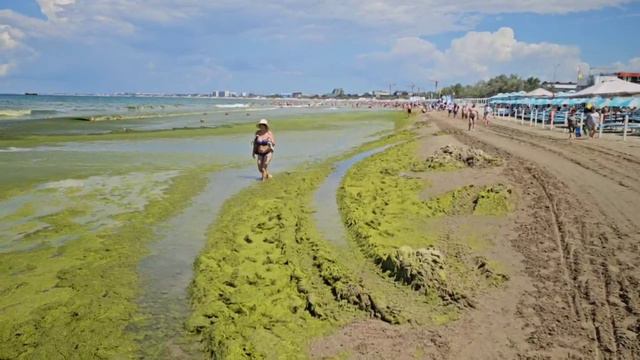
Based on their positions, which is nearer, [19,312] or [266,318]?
[266,318]

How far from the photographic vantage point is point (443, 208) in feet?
33.9

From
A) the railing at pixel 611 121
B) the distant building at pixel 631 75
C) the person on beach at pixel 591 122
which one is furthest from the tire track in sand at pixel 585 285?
the distant building at pixel 631 75

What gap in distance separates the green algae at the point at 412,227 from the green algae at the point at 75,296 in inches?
122

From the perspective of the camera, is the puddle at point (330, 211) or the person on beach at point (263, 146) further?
the person on beach at point (263, 146)

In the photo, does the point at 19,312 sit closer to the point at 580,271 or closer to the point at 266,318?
the point at 266,318

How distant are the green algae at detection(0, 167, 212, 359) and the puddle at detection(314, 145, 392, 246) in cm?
295

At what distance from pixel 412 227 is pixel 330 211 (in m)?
2.27

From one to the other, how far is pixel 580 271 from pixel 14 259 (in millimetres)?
7488

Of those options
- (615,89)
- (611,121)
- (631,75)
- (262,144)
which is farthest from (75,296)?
(631,75)

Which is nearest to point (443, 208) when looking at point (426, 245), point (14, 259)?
point (426, 245)

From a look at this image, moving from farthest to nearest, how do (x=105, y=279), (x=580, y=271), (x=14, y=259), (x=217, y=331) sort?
(x=14, y=259), (x=105, y=279), (x=580, y=271), (x=217, y=331)

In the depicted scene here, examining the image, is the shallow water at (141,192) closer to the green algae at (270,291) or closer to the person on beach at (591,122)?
the green algae at (270,291)

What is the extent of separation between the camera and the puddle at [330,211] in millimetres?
8844

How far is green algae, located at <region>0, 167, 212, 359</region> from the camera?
16.9ft
